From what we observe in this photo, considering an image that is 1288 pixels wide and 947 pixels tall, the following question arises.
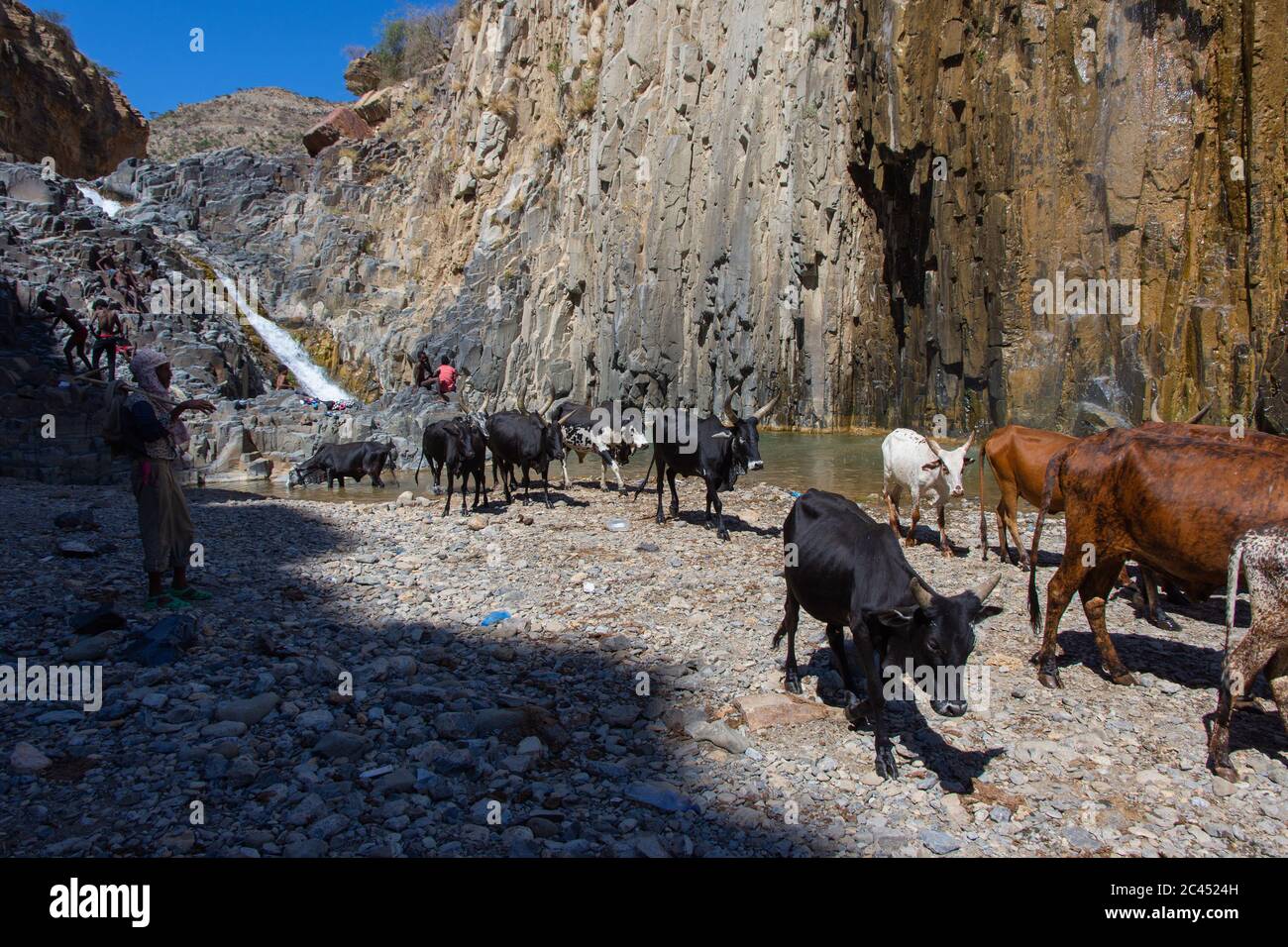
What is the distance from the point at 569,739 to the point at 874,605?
197 cm

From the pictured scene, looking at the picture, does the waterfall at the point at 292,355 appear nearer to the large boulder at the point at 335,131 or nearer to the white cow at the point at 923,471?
the large boulder at the point at 335,131

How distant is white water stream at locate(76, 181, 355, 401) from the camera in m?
32.8

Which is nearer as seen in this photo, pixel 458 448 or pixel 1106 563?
pixel 1106 563

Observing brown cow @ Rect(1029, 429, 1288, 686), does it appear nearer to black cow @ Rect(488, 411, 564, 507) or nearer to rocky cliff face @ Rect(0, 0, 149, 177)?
black cow @ Rect(488, 411, 564, 507)

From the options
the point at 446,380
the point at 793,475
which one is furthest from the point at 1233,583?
the point at 446,380

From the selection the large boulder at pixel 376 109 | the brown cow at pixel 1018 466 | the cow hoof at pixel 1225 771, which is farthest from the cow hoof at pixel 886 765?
the large boulder at pixel 376 109

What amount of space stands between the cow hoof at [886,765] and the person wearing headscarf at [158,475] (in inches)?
229

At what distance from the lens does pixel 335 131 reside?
50.0 meters

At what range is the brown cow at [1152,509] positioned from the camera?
5.04 metres

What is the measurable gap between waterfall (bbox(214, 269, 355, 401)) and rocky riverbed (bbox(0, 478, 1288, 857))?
85.2 ft

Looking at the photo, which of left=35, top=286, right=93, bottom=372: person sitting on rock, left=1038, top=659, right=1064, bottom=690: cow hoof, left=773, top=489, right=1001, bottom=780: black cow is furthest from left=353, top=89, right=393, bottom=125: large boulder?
left=1038, top=659, right=1064, bottom=690: cow hoof

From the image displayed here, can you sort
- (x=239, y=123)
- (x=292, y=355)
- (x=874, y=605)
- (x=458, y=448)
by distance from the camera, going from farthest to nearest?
(x=239, y=123), (x=292, y=355), (x=458, y=448), (x=874, y=605)

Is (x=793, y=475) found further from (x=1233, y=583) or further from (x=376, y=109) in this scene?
(x=376, y=109)

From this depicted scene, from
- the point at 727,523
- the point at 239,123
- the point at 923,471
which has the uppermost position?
the point at 239,123
